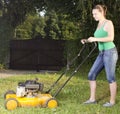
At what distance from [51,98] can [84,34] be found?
8.63m

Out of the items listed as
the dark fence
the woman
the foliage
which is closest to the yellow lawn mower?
the woman

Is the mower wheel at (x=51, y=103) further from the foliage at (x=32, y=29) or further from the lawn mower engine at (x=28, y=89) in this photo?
the foliage at (x=32, y=29)

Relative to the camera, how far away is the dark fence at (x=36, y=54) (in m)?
17.9

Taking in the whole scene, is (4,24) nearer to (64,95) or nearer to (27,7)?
(27,7)

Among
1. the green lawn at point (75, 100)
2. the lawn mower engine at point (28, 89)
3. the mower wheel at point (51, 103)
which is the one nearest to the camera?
the green lawn at point (75, 100)

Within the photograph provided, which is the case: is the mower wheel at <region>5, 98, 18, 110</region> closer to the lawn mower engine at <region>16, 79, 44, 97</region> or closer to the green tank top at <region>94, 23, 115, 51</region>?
the lawn mower engine at <region>16, 79, 44, 97</region>

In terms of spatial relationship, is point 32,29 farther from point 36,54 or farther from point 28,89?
point 28,89

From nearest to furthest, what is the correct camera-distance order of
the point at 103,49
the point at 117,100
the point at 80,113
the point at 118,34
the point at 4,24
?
the point at 80,113 → the point at 103,49 → the point at 117,100 → the point at 118,34 → the point at 4,24

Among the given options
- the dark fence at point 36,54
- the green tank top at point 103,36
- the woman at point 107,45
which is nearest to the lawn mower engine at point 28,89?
the woman at point 107,45

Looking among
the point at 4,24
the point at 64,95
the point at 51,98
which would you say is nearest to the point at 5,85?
the point at 64,95

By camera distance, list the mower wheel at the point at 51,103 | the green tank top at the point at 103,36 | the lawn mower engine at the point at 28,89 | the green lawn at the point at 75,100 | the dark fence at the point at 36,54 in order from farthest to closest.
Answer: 1. the dark fence at the point at 36,54
2. the green tank top at the point at 103,36
3. the lawn mower engine at the point at 28,89
4. the mower wheel at the point at 51,103
5. the green lawn at the point at 75,100

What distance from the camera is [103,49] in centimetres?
691

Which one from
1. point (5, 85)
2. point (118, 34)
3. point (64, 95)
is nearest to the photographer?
point (64, 95)

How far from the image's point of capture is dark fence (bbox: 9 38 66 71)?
17891 millimetres
